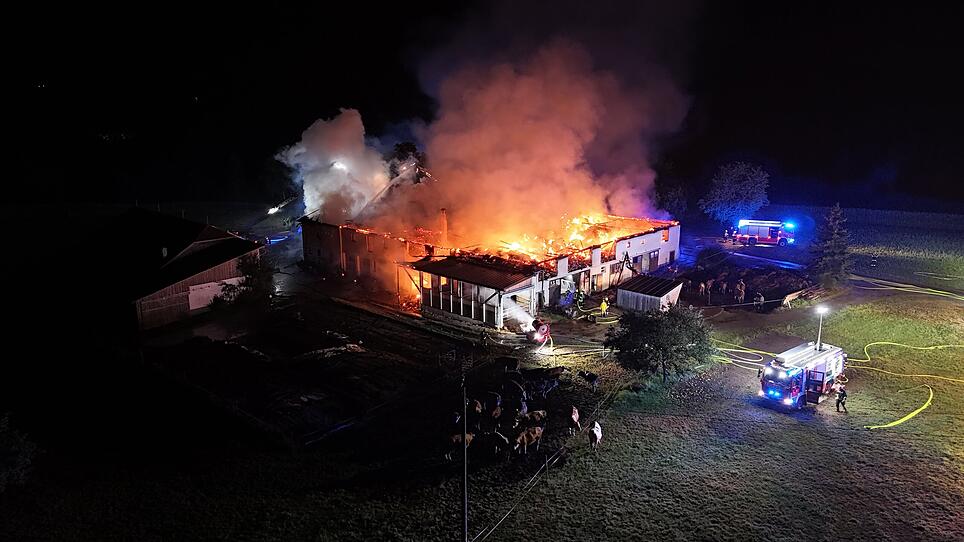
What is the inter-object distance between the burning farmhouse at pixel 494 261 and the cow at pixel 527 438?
10724mm

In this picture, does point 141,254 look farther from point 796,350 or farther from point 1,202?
point 1,202

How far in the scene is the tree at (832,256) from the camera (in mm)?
35344

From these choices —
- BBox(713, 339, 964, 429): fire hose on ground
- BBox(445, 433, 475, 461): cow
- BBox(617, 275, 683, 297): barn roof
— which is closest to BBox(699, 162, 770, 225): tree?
BBox(617, 275, 683, 297): barn roof

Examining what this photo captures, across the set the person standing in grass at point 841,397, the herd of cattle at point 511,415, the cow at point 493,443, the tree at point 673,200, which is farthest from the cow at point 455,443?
the tree at point 673,200

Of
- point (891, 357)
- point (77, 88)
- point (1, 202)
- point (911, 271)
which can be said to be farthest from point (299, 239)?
point (77, 88)

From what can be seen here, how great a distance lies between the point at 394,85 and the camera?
79.4 m

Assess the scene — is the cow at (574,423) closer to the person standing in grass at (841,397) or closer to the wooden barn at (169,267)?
the person standing in grass at (841,397)

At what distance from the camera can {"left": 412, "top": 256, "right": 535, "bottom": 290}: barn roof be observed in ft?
94.5

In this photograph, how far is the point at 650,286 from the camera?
32.1 m

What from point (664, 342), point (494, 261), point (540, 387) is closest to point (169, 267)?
point (494, 261)

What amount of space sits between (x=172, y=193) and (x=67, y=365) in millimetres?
49169

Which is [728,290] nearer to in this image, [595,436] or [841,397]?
[841,397]

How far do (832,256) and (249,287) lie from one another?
104 feet

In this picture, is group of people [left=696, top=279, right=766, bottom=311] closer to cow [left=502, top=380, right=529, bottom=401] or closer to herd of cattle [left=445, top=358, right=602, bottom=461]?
herd of cattle [left=445, top=358, right=602, bottom=461]
